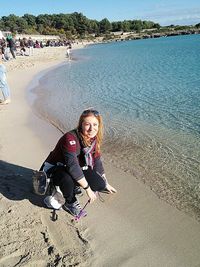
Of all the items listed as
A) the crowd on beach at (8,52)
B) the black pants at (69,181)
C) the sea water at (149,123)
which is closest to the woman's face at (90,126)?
the black pants at (69,181)

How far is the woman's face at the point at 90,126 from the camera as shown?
4.09m

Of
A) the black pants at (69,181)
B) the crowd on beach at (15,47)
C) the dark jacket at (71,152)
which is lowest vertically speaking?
the crowd on beach at (15,47)

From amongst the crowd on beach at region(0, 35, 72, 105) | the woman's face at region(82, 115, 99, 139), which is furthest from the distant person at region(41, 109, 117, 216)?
the crowd on beach at region(0, 35, 72, 105)

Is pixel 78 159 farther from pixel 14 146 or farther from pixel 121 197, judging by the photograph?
pixel 14 146

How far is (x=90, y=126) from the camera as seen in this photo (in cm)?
411

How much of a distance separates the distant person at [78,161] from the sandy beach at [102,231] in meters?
0.33

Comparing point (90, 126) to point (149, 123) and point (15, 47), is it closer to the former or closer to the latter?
point (149, 123)

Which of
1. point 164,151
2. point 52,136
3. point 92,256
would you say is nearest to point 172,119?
point 164,151

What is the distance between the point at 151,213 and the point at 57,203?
4.15 ft

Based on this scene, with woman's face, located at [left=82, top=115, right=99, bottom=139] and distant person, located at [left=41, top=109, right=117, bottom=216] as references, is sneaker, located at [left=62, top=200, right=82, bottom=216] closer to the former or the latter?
distant person, located at [left=41, top=109, right=117, bottom=216]

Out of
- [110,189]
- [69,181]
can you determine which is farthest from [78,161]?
[110,189]

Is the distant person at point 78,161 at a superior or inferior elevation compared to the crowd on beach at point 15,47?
superior

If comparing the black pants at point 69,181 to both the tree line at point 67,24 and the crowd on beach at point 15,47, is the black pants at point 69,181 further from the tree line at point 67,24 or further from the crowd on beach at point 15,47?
the tree line at point 67,24

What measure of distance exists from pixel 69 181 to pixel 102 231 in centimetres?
73
